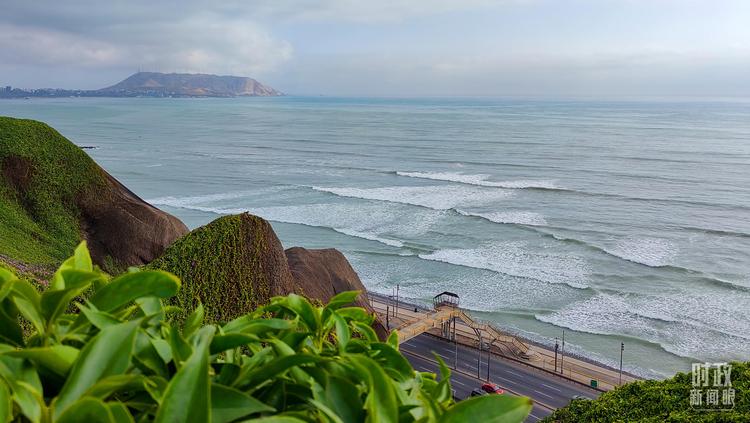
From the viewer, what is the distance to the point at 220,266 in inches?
690

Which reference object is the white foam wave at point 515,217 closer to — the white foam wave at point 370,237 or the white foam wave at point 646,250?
the white foam wave at point 646,250

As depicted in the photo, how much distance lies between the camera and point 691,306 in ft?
104

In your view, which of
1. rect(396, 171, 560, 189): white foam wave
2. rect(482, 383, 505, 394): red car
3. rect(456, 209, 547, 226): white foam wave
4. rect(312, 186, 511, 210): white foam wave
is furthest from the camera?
rect(396, 171, 560, 189): white foam wave

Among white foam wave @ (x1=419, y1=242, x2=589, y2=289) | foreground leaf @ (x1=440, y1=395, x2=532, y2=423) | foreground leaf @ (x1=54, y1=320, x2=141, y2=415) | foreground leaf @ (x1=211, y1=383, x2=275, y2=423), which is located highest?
foreground leaf @ (x1=54, y1=320, x2=141, y2=415)

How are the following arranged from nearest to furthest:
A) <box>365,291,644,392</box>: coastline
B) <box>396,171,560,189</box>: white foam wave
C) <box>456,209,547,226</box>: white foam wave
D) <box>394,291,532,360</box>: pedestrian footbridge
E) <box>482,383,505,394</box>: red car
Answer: <box>482,383,505,394</box>: red car, <box>365,291,644,392</box>: coastline, <box>394,291,532,360</box>: pedestrian footbridge, <box>456,209,547,226</box>: white foam wave, <box>396,171,560,189</box>: white foam wave

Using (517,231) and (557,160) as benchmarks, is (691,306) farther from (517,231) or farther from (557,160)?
(557,160)

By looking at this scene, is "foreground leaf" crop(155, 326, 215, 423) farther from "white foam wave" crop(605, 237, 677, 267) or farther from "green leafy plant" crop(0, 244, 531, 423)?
"white foam wave" crop(605, 237, 677, 267)

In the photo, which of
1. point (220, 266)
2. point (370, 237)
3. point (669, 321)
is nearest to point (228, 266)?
point (220, 266)

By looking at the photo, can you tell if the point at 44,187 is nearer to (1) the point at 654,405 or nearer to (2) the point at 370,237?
(2) the point at 370,237

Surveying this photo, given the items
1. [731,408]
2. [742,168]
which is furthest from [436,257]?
[742,168]

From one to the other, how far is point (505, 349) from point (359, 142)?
7224cm

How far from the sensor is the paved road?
81.8 feet

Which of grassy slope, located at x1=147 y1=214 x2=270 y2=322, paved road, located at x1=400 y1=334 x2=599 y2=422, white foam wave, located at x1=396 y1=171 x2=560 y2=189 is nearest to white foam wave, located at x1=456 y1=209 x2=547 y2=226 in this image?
white foam wave, located at x1=396 y1=171 x2=560 y2=189

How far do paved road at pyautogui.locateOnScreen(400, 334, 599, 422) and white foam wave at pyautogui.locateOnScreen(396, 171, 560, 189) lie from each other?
32269mm
